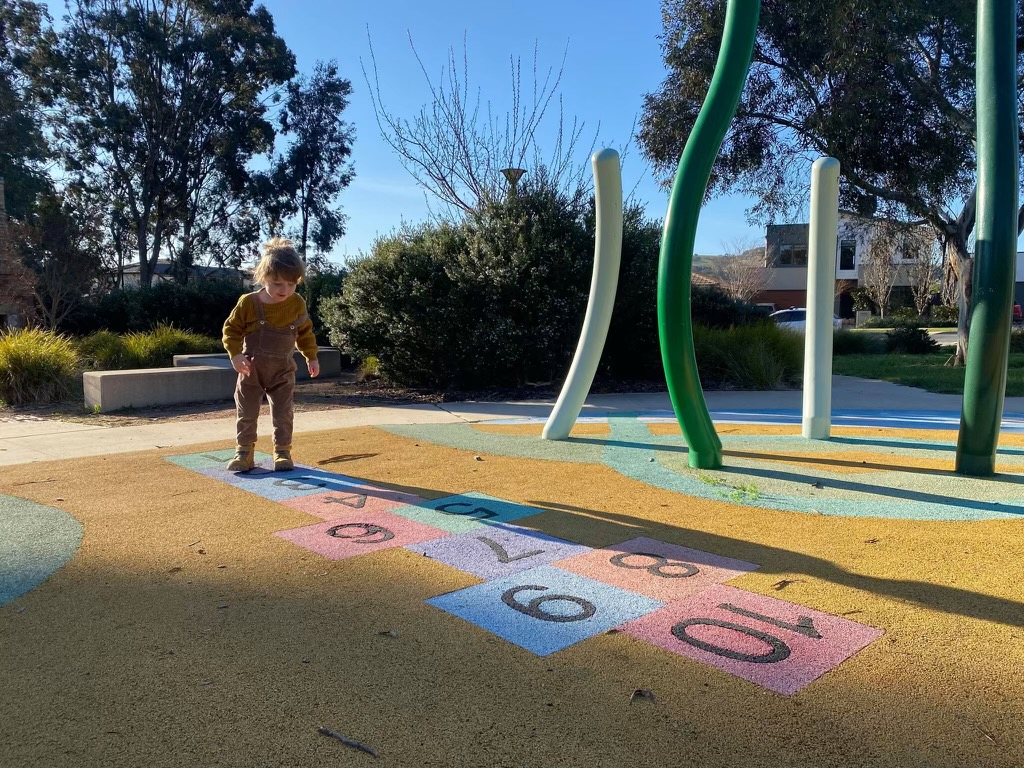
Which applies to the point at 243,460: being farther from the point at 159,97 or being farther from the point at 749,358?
the point at 159,97

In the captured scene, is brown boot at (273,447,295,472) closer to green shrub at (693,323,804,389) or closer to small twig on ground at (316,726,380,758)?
small twig on ground at (316,726,380,758)

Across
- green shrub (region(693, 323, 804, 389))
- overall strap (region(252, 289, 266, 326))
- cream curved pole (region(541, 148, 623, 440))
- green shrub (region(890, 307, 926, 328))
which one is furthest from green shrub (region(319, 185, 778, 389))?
green shrub (region(890, 307, 926, 328))

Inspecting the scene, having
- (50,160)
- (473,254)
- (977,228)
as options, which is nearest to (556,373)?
(473,254)

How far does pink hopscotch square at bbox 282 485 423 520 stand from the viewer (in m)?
4.38

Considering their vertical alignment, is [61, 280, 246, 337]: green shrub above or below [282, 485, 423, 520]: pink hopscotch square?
above

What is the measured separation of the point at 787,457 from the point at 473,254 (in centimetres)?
603

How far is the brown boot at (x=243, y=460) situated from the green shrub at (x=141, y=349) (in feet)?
29.0

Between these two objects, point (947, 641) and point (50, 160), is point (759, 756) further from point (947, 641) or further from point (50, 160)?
point (50, 160)

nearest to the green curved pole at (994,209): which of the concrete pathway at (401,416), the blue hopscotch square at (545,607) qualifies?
the blue hopscotch square at (545,607)

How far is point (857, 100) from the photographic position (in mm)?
14281

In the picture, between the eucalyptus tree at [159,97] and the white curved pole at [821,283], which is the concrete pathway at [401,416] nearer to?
the white curved pole at [821,283]

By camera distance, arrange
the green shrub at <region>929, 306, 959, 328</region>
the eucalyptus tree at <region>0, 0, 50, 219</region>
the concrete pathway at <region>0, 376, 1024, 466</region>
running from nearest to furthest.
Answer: the concrete pathway at <region>0, 376, 1024, 466</region>, the eucalyptus tree at <region>0, 0, 50, 219</region>, the green shrub at <region>929, 306, 959, 328</region>

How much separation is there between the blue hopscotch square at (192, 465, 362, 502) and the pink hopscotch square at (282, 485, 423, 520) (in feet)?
0.30

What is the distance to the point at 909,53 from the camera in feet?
47.8
